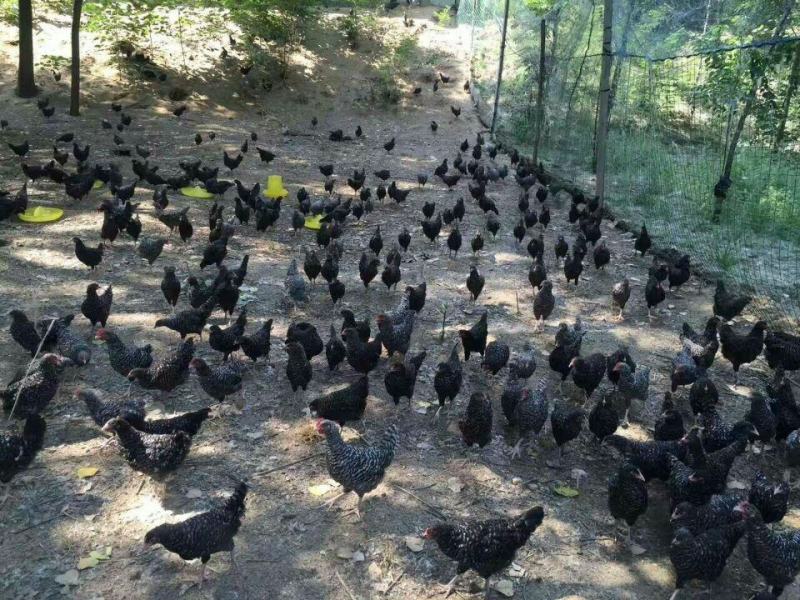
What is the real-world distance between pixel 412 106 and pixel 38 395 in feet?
62.6

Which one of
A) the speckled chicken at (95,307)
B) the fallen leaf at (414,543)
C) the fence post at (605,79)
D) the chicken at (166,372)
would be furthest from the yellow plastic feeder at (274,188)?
the fallen leaf at (414,543)

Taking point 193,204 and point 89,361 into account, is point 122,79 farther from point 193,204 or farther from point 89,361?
point 89,361

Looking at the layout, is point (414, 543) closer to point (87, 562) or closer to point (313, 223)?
point (87, 562)

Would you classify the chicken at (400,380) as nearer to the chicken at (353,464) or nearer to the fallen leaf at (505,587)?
the chicken at (353,464)

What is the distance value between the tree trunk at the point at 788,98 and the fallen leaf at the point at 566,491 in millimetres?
6908

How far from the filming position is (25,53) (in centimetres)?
1862

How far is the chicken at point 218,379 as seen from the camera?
21.5 ft

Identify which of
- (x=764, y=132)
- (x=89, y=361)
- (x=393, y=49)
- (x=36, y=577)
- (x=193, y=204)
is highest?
(x=393, y=49)

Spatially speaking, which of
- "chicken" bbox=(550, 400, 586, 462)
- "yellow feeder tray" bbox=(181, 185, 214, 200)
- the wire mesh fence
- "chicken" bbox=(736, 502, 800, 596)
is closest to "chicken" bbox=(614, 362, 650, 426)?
"chicken" bbox=(550, 400, 586, 462)

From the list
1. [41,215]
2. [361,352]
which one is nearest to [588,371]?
[361,352]

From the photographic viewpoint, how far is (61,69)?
2066cm

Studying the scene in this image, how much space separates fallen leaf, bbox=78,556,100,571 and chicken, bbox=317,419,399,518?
6.23 ft

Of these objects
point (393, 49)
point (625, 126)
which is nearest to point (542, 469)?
point (625, 126)

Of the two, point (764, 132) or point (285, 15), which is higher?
point (285, 15)
